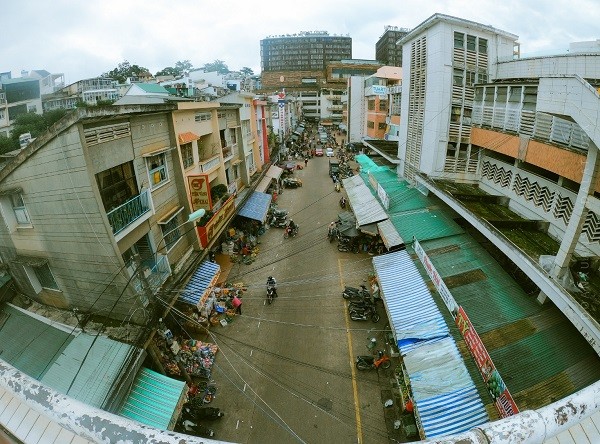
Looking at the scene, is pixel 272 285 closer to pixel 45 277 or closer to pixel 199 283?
pixel 199 283

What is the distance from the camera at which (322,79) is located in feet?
401

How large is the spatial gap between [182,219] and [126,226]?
5179 millimetres

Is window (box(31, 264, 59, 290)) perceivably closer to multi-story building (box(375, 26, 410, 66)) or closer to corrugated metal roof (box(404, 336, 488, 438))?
corrugated metal roof (box(404, 336, 488, 438))

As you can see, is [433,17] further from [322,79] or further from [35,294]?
[322,79]

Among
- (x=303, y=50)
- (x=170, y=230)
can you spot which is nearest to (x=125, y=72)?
(x=303, y=50)

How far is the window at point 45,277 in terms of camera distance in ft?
43.4

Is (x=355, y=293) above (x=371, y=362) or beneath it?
above

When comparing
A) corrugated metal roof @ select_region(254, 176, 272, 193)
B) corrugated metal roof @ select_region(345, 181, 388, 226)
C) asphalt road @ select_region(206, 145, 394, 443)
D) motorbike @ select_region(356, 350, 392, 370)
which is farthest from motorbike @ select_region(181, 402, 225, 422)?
corrugated metal roof @ select_region(254, 176, 272, 193)

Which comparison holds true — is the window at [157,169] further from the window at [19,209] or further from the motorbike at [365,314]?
the motorbike at [365,314]

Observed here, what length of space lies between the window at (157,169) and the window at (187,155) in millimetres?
1601

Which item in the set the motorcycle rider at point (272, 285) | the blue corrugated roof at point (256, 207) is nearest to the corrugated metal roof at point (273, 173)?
the blue corrugated roof at point (256, 207)

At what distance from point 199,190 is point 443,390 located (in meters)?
13.7

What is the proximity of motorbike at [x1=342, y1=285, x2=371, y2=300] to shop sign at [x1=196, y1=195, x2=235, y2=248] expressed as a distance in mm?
8216

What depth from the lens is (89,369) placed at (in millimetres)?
10773
